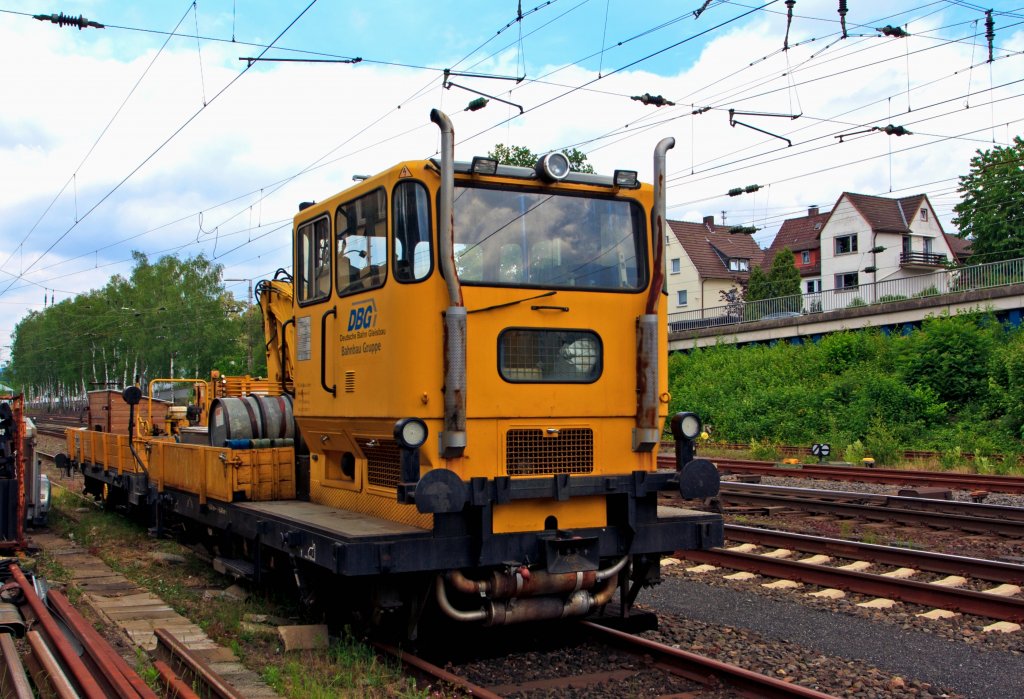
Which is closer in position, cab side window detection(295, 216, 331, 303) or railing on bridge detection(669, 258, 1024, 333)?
cab side window detection(295, 216, 331, 303)

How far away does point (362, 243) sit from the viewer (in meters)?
7.02

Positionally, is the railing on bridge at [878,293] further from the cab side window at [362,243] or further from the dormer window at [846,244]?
the cab side window at [362,243]

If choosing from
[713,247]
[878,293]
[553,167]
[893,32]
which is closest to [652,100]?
[893,32]

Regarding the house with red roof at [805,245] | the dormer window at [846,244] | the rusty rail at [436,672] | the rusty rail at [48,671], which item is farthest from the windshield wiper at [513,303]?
the house with red roof at [805,245]

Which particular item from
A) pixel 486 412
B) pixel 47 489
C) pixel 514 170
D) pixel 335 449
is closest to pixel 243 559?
pixel 335 449

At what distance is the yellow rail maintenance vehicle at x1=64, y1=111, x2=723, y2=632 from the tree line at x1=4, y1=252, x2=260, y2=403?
4450cm

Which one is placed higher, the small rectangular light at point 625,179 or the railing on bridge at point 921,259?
the railing on bridge at point 921,259

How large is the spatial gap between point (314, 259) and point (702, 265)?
183 ft

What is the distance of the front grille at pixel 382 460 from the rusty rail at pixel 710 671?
190cm

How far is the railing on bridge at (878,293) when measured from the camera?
1126 inches

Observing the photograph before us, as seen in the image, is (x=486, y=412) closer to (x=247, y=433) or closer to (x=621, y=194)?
(x=621, y=194)

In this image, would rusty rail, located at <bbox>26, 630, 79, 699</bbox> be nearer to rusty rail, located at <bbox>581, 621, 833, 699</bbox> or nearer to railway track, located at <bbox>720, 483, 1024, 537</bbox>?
rusty rail, located at <bbox>581, 621, 833, 699</bbox>

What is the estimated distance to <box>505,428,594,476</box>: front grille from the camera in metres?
6.58

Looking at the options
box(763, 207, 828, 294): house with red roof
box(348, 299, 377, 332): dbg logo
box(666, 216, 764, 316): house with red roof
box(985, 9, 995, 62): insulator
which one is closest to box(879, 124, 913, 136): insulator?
box(985, 9, 995, 62): insulator
